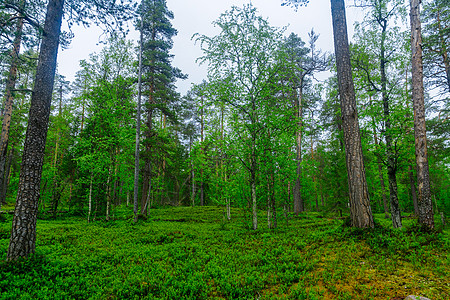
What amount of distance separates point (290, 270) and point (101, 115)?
51.6ft

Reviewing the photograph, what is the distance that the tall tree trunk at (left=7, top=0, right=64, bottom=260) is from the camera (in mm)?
5359

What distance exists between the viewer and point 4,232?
8.53 metres

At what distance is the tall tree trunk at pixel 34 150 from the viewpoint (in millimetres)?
5359

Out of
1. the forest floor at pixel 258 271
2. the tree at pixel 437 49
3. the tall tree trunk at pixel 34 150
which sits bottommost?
the forest floor at pixel 258 271

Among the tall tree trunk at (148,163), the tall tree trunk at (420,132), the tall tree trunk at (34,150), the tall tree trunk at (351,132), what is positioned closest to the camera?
the tall tree trunk at (34,150)

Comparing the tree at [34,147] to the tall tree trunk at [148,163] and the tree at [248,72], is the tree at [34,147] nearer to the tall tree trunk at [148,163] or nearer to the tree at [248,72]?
the tree at [248,72]

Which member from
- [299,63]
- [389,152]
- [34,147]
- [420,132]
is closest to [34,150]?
[34,147]

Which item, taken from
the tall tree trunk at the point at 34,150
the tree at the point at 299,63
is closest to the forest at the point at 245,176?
the tall tree trunk at the point at 34,150

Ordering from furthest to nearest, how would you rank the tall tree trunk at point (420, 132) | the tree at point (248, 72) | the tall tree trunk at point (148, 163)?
the tall tree trunk at point (148, 163) → the tree at point (248, 72) → the tall tree trunk at point (420, 132)

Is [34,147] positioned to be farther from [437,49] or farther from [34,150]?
[437,49]

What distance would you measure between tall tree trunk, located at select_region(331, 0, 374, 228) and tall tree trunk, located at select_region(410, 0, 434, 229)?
6.34 feet

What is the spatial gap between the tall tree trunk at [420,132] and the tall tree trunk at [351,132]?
1933 mm

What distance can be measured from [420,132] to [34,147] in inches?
474

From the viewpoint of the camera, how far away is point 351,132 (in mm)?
6867
